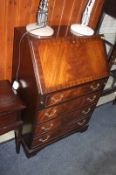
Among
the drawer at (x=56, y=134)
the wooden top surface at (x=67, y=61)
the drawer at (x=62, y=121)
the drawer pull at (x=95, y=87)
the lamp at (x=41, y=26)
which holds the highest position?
the lamp at (x=41, y=26)

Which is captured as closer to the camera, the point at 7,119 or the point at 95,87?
the point at 7,119

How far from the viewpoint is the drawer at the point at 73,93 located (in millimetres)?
1331

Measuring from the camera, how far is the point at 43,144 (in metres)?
1.70

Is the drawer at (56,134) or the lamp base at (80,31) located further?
the drawer at (56,134)

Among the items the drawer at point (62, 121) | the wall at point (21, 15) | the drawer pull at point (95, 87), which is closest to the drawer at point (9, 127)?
the drawer at point (62, 121)

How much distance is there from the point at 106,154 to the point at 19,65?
120cm

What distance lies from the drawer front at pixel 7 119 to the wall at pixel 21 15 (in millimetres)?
391

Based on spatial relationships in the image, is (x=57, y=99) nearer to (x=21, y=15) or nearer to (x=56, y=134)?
(x=56, y=134)

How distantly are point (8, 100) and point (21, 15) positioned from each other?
61 centimetres

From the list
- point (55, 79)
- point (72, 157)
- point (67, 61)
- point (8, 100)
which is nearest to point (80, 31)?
point (67, 61)

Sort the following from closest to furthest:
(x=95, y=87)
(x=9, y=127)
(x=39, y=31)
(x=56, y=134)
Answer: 1. (x=39, y=31)
2. (x=9, y=127)
3. (x=95, y=87)
4. (x=56, y=134)

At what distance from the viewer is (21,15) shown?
4.52 ft

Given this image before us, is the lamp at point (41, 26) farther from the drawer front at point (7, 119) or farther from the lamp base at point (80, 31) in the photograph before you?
the drawer front at point (7, 119)

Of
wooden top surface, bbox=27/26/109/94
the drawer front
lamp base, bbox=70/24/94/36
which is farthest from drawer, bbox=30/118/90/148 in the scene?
lamp base, bbox=70/24/94/36
